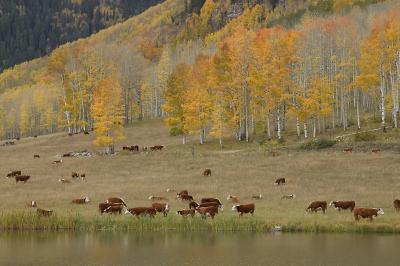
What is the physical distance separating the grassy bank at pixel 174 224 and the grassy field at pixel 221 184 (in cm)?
6

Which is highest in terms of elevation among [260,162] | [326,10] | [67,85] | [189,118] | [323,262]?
[326,10]

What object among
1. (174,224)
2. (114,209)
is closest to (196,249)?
(174,224)

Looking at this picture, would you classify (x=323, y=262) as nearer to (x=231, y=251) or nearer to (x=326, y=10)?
(x=231, y=251)

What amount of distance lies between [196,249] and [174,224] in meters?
6.05

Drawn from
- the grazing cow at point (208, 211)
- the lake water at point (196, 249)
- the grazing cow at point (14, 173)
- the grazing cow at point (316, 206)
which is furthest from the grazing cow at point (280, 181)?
the grazing cow at point (14, 173)

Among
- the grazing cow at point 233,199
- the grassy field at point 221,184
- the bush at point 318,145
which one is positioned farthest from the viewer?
the bush at point 318,145

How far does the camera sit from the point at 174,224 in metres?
34.1

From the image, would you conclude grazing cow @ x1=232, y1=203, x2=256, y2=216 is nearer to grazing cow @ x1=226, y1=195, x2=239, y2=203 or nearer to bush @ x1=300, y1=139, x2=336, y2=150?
grazing cow @ x1=226, y1=195, x2=239, y2=203

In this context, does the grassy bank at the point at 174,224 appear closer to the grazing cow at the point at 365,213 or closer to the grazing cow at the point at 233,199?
the grazing cow at the point at 365,213

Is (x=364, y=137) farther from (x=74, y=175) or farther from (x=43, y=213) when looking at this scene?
(x=43, y=213)

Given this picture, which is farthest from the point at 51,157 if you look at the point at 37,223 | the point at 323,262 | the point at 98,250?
the point at 323,262

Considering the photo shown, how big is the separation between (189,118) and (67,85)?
39.2 meters

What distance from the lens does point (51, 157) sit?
7038cm

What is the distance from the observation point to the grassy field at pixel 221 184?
34.1 meters
